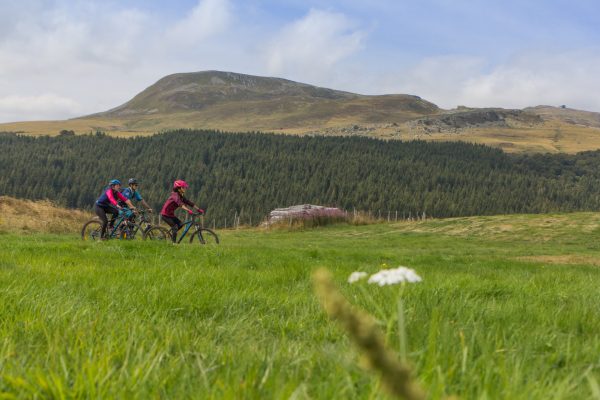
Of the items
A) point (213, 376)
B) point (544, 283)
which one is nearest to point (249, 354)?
point (213, 376)

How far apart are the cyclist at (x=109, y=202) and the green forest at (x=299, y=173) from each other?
76.0 m

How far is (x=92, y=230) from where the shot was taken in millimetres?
19516

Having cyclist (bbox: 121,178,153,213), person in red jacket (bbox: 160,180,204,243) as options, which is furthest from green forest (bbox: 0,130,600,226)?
cyclist (bbox: 121,178,153,213)

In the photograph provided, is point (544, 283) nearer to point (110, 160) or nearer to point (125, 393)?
point (125, 393)

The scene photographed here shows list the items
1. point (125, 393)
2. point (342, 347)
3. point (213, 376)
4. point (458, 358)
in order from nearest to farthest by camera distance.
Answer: point (125, 393)
point (213, 376)
point (458, 358)
point (342, 347)

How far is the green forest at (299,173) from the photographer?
103125mm

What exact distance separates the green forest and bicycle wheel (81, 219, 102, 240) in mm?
74723

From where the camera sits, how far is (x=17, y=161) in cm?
13300

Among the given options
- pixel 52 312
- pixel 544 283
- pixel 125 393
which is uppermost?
pixel 125 393

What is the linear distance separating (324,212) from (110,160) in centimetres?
10134

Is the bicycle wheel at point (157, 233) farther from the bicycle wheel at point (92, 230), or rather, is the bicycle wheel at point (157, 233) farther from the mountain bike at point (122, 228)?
the bicycle wheel at point (92, 230)

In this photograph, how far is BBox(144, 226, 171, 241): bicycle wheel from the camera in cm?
1881

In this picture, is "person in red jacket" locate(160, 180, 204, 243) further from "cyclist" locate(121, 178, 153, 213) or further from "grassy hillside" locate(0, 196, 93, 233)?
"grassy hillside" locate(0, 196, 93, 233)

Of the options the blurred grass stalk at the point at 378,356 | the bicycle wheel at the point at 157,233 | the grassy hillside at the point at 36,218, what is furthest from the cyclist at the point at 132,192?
the blurred grass stalk at the point at 378,356
